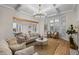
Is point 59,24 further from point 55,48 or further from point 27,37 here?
point 27,37

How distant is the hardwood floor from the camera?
1.66 meters

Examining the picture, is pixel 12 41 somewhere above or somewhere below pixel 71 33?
below

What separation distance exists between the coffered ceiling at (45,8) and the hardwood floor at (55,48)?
53cm

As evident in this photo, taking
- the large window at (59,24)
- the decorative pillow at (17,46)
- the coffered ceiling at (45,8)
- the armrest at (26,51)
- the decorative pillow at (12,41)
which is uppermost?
the coffered ceiling at (45,8)

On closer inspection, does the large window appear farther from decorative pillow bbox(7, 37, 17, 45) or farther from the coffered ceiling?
decorative pillow bbox(7, 37, 17, 45)

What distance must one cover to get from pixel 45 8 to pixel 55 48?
0.74 metres

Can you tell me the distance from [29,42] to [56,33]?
0.52 meters

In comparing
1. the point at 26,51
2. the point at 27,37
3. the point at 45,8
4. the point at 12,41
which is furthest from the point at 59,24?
the point at 12,41

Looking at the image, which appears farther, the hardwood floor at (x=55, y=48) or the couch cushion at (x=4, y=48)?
the hardwood floor at (x=55, y=48)

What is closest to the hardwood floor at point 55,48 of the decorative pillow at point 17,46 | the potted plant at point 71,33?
the potted plant at point 71,33

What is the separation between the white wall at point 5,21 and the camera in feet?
5.36

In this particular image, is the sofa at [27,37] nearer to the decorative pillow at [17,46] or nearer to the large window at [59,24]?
the decorative pillow at [17,46]

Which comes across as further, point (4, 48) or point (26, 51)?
point (26, 51)

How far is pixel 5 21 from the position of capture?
166cm
